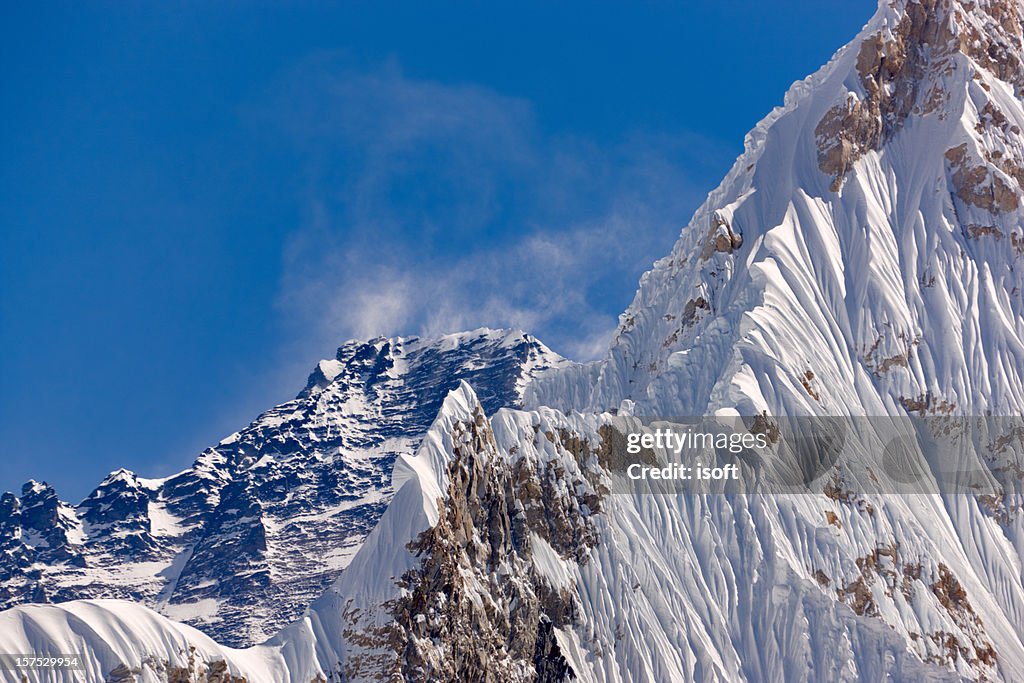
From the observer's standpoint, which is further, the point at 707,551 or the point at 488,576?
the point at 707,551

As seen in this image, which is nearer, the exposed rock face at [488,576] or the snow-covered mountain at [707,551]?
the exposed rock face at [488,576]

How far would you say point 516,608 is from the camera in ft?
480

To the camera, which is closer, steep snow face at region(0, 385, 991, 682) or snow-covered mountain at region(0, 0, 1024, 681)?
steep snow face at region(0, 385, 991, 682)

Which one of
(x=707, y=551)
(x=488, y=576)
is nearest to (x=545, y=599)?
(x=488, y=576)

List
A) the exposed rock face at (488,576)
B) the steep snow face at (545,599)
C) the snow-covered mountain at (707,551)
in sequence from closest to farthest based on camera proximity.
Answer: the steep snow face at (545,599), the exposed rock face at (488,576), the snow-covered mountain at (707,551)

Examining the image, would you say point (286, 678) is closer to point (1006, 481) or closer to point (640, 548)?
point (640, 548)

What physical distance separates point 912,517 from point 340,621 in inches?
2879

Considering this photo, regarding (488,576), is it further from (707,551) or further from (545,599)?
(707,551)

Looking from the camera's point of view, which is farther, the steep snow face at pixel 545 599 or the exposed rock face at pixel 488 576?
the exposed rock face at pixel 488 576

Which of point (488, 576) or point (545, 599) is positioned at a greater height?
→ point (488, 576)

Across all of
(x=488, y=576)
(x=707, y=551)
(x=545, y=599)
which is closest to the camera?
(x=488, y=576)

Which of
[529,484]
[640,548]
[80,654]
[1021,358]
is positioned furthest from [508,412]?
[1021,358]

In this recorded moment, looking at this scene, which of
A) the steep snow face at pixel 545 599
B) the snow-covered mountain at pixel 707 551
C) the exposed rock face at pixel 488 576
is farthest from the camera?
the snow-covered mountain at pixel 707 551

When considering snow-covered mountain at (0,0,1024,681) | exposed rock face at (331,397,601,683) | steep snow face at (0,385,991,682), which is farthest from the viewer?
snow-covered mountain at (0,0,1024,681)
